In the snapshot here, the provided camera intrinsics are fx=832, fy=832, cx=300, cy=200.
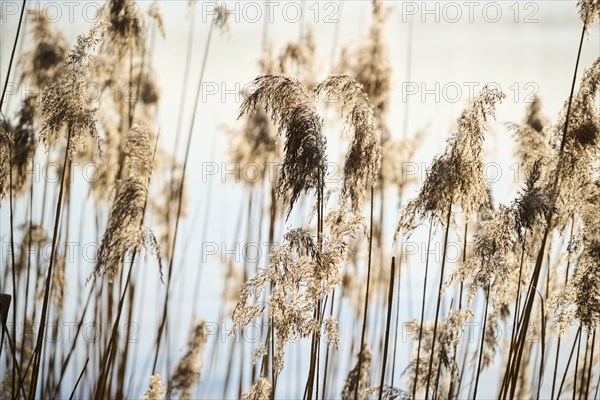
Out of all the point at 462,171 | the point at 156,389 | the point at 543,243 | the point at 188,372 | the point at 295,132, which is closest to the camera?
the point at 295,132

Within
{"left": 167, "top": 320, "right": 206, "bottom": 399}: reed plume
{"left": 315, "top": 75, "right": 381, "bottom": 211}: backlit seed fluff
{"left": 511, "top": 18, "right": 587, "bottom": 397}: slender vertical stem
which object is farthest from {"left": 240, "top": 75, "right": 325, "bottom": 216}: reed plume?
{"left": 167, "top": 320, "right": 206, "bottom": 399}: reed plume

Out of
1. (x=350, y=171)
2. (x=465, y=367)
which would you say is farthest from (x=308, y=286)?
(x=465, y=367)

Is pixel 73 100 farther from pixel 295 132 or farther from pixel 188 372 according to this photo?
pixel 188 372

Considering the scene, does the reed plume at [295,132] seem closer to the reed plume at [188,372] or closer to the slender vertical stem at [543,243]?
the slender vertical stem at [543,243]

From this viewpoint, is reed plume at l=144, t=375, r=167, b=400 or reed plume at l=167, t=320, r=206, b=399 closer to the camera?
reed plume at l=144, t=375, r=167, b=400

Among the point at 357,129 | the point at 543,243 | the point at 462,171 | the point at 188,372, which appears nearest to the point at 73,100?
the point at 357,129

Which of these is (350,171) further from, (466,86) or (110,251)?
(466,86)

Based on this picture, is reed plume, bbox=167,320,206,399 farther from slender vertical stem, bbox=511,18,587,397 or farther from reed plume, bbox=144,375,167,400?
slender vertical stem, bbox=511,18,587,397

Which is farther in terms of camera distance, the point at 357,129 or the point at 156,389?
the point at 156,389

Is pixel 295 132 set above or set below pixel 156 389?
above

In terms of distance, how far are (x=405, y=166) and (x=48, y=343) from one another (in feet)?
6.88

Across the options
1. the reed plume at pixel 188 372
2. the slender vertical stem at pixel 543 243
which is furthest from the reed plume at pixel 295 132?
the reed plume at pixel 188 372

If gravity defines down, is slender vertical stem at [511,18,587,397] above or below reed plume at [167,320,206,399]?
above

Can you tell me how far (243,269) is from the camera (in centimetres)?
496
